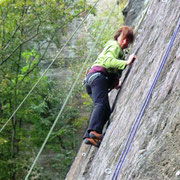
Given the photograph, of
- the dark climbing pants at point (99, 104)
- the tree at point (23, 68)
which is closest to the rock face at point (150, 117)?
the dark climbing pants at point (99, 104)

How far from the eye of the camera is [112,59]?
4.23 metres

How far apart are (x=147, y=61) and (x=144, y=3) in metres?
4.21

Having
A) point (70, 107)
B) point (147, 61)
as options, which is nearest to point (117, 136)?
point (147, 61)

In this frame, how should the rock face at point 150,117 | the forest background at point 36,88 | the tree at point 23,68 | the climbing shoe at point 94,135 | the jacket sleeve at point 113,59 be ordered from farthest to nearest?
the forest background at point 36,88 → the tree at point 23,68 → the jacket sleeve at point 113,59 → the climbing shoe at point 94,135 → the rock face at point 150,117

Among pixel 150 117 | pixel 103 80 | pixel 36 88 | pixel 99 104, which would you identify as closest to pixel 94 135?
pixel 99 104

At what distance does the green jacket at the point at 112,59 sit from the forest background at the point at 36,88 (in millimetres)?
6678

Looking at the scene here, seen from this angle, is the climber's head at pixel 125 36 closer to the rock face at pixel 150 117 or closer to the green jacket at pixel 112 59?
the green jacket at pixel 112 59

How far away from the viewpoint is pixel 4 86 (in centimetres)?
1115

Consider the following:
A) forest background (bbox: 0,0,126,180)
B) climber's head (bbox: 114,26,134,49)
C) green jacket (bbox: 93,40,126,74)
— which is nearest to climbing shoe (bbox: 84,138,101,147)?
green jacket (bbox: 93,40,126,74)

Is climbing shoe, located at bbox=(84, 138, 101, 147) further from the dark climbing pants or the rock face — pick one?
the rock face

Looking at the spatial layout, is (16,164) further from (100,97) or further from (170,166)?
(170,166)

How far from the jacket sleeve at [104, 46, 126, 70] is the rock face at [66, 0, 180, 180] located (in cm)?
22

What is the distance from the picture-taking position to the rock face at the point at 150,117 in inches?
89.1

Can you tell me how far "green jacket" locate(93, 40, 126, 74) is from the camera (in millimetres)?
4188
